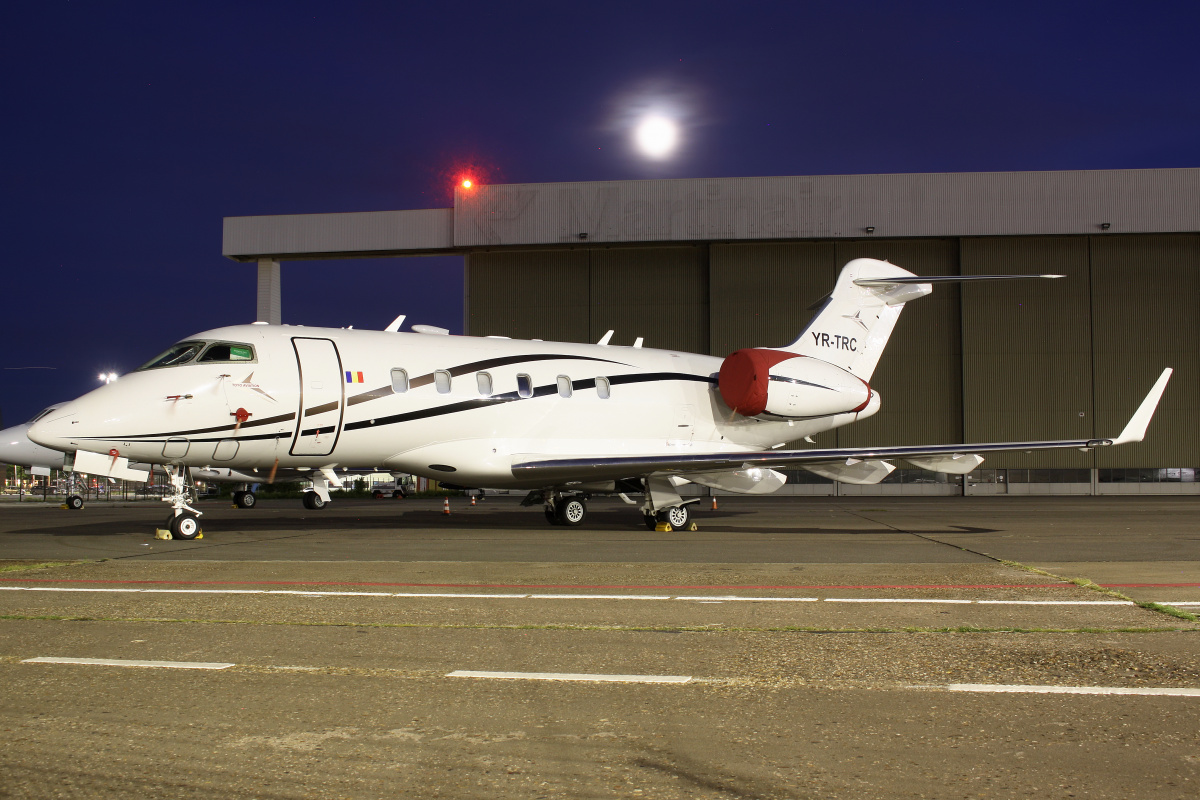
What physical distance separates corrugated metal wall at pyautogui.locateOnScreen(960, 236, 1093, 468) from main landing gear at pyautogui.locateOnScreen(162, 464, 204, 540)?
34.8 metres

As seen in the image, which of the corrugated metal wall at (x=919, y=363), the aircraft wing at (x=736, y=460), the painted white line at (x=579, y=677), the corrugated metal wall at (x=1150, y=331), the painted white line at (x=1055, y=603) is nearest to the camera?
the painted white line at (x=579, y=677)

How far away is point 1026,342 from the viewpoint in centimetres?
4056

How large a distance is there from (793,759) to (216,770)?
2.16m

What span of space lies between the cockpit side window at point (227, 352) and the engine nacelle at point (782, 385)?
367 inches

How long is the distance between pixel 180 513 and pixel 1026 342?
37.5m

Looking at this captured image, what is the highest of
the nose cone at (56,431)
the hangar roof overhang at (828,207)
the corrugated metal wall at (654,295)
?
the hangar roof overhang at (828,207)

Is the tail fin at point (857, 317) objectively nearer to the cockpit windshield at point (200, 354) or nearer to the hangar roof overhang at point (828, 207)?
the cockpit windshield at point (200, 354)

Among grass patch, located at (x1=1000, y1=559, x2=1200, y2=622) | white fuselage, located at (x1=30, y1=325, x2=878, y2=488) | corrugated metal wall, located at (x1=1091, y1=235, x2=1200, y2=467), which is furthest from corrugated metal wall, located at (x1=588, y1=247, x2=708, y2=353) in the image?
grass patch, located at (x1=1000, y1=559, x2=1200, y2=622)

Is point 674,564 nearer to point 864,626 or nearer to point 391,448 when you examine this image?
point 864,626

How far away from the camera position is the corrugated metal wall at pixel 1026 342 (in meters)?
40.2

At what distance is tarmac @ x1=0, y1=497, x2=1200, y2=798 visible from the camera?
3281mm

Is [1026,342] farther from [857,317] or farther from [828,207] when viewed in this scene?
[857,317]

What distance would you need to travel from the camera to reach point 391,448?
1534 cm

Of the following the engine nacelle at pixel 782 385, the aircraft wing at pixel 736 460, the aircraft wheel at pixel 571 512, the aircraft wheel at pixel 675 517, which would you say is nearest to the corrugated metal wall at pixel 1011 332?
the engine nacelle at pixel 782 385
